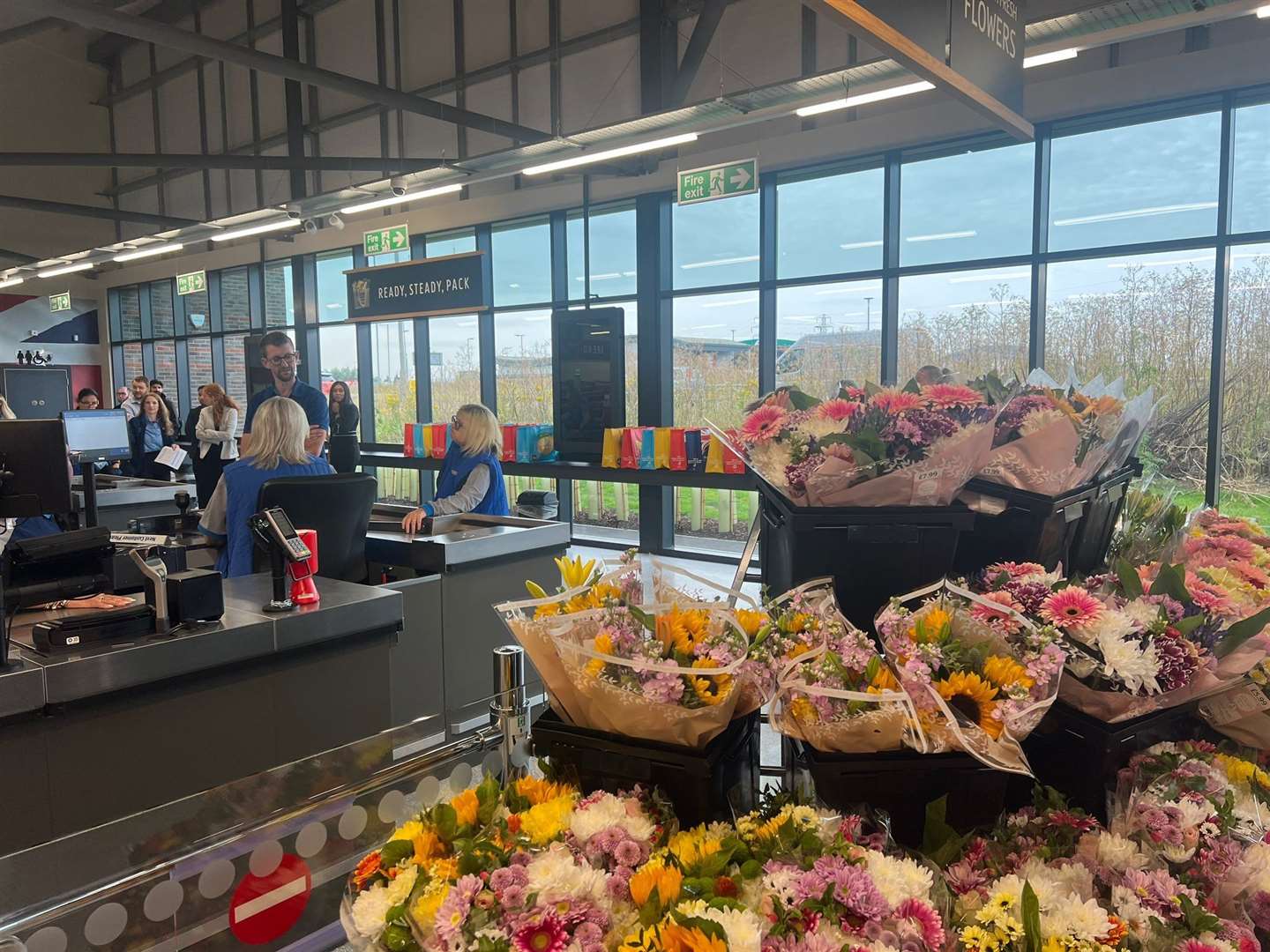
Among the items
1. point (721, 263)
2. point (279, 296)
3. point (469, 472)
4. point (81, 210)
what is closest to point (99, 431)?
point (81, 210)

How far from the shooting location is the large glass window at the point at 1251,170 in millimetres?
5633

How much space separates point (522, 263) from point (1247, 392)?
22.1 feet

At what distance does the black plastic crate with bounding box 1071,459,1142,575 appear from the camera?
1.90 meters

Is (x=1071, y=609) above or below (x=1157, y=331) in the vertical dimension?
below

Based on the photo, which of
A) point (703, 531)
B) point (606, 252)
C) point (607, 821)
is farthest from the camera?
point (606, 252)

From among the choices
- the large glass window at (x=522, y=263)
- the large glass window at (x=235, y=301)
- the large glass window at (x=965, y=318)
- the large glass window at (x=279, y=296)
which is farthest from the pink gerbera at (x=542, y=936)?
the large glass window at (x=235, y=301)

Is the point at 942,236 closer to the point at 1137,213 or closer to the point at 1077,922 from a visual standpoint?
the point at 1137,213

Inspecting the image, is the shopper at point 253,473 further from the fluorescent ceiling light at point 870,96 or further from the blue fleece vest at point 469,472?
the fluorescent ceiling light at point 870,96

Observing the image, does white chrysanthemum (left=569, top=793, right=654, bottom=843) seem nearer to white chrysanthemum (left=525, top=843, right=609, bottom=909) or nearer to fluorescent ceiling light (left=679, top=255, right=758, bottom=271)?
white chrysanthemum (left=525, top=843, right=609, bottom=909)

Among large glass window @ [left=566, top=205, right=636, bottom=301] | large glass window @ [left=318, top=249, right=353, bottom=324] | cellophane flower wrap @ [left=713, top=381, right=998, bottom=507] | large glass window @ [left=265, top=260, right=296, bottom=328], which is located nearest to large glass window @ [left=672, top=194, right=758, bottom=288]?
large glass window @ [left=566, top=205, right=636, bottom=301]

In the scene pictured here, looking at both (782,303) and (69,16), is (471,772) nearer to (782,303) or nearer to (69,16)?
(69,16)

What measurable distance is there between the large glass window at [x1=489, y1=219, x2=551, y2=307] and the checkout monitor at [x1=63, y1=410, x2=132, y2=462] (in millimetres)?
3985

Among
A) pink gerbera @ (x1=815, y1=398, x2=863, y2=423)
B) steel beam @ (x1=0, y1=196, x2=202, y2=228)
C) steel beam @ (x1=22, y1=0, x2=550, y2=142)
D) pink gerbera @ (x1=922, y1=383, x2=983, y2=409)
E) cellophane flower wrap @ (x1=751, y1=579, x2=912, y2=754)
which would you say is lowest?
cellophane flower wrap @ (x1=751, y1=579, x2=912, y2=754)

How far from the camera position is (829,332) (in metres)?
7.73
